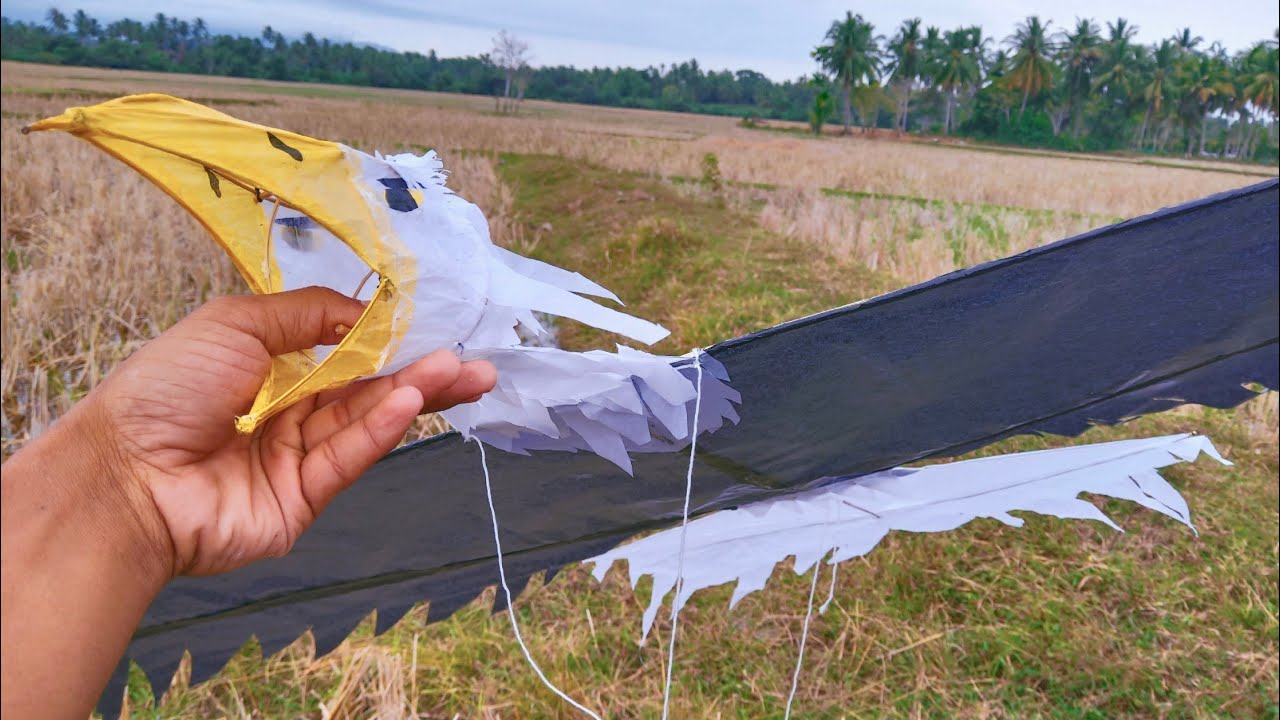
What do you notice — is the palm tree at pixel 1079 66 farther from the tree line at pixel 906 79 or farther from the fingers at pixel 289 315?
the fingers at pixel 289 315

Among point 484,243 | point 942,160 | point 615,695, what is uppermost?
point 942,160

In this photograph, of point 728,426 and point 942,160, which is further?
point 942,160

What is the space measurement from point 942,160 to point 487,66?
625 inches

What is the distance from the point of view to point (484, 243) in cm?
94

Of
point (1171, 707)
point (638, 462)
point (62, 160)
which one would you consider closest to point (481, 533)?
point (638, 462)

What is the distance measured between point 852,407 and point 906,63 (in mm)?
29676

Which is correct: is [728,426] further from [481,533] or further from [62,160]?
[62,160]

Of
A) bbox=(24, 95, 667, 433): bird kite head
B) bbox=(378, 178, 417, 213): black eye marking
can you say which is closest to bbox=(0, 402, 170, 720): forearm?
bbox=(24, 95, 667, 433): bird kite head

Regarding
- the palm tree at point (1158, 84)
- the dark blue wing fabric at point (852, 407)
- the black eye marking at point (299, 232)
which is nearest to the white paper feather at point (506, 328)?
the black eye marking at point (299, 232)

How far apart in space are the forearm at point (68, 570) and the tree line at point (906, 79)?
19812 mm

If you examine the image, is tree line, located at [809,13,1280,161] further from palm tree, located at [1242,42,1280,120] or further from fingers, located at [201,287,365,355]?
fingers, located at [201,287,365,355]

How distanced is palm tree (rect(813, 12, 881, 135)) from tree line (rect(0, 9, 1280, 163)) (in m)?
0.06

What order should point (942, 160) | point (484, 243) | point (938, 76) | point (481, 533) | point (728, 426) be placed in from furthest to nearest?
point (938, 76)
point (942, 160)
point (481, 533)
point (728, 426)
point (484, 243)

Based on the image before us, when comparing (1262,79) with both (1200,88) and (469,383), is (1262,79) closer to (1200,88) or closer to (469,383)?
(1200,88)
